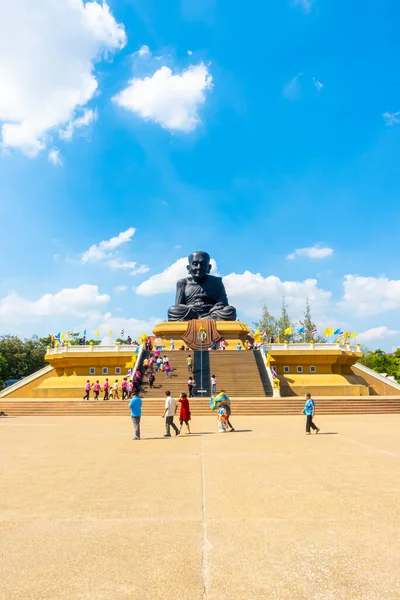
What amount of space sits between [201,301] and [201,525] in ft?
111

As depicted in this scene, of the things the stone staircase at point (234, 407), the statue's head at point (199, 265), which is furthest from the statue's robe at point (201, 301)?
the stone staircase at point (234, 407)

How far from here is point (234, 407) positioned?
19.7 metres

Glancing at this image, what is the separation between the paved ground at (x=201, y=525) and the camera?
10.2ft

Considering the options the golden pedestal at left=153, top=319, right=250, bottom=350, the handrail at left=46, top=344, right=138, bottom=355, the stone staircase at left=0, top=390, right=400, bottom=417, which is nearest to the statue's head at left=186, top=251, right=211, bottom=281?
the golden pedestal at left=153, top=319, right=250, bottom=350

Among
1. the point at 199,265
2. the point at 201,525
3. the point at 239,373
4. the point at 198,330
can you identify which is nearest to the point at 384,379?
the point at 239,373

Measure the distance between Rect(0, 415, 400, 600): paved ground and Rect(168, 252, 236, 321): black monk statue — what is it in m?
28.0

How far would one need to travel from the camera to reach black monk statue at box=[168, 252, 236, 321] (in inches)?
1449

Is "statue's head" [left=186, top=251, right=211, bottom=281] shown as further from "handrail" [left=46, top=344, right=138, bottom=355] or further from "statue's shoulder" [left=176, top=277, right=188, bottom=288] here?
"handrail" [left=46, top=344, right=138, bottom=355]

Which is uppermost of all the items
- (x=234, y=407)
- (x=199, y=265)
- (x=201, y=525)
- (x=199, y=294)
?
(x=199, y=265)

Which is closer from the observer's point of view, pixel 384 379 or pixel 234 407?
pixel 234 407

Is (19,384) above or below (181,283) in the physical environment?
below

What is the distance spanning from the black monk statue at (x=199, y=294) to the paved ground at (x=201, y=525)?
2803 centimetres

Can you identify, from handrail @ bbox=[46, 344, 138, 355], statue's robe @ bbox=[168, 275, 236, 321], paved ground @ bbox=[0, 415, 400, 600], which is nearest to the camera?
paved ground @ bbox=[0, 415, 400, 600]

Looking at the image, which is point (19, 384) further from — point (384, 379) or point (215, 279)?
point (384, 379)
